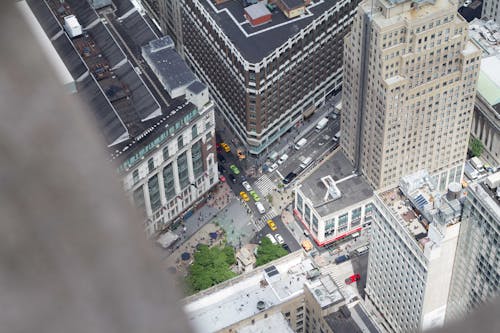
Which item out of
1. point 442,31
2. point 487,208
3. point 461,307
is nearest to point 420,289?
point 461,307

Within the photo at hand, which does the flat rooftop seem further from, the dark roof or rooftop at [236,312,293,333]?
the dark roof

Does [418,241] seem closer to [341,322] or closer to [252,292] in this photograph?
[341,322]

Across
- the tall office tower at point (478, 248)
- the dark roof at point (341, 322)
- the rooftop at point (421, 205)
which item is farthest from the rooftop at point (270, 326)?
the tall office tower at point (478, 248)

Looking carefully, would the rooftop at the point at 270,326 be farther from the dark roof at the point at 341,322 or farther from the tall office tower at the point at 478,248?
the tall office tower at the point at 478,248

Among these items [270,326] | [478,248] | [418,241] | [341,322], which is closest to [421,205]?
[418,241]

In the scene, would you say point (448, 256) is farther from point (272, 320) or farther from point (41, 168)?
point (41, 168)
